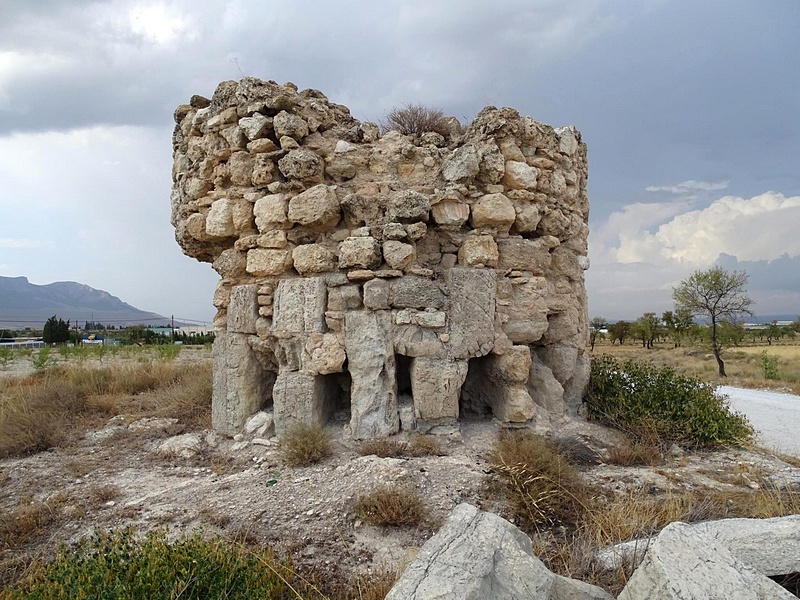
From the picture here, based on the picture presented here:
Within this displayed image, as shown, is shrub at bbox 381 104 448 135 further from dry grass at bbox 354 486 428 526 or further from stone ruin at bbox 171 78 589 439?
dry grass at bbox 354 486 428 526

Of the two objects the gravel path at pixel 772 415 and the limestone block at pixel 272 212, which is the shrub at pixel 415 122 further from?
the gravel path at pixel 772 415

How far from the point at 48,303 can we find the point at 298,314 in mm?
200625

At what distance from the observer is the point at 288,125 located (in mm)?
5320

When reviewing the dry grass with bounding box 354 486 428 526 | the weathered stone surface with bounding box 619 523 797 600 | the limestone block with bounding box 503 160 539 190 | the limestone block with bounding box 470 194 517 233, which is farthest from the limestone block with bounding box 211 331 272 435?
the weathered stone surface with bounding box 619 523 797 600

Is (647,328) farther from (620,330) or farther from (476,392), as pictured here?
(476,392)

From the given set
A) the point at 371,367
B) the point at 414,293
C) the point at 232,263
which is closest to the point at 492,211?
the point at 414,293

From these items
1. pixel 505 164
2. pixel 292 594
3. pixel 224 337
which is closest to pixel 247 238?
pixel 224 337

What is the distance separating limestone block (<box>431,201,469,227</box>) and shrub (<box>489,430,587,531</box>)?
7.33 ft

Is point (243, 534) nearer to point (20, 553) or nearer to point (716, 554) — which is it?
point (20, 553)

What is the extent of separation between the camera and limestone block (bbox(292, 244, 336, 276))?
5090 millimetres

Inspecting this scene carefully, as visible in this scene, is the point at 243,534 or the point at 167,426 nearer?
the point at 243,534

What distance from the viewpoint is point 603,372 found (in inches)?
251

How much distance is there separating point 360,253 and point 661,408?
379 cm

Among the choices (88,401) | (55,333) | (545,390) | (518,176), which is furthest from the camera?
(55,333)
